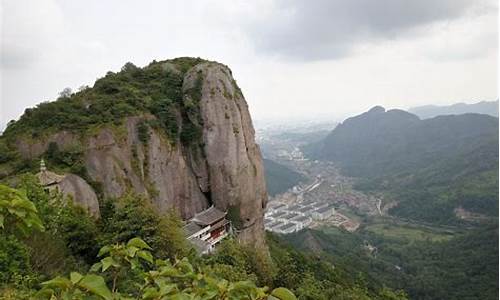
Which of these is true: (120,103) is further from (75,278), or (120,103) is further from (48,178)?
(75,278)

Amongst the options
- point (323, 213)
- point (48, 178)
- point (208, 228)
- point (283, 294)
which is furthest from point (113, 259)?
point (323, 213)

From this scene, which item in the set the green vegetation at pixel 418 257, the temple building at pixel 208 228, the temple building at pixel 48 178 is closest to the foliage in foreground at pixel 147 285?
the temple building at pixel 48 178

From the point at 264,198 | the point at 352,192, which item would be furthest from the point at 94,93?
the point at 352,192

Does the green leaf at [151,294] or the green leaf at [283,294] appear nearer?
the green leaf at [283,294]

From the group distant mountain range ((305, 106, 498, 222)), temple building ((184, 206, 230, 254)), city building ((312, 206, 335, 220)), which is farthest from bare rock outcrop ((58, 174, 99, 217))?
distant mountain range ((305, 106, 498, 222))

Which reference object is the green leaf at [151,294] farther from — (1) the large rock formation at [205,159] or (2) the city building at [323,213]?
(2) the city building at [323,213]

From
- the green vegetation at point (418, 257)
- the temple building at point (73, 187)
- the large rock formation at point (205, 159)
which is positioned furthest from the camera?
the green vegetation at point (418, 257)

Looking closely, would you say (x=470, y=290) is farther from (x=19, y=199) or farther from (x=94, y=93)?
(x=19, y=199)
